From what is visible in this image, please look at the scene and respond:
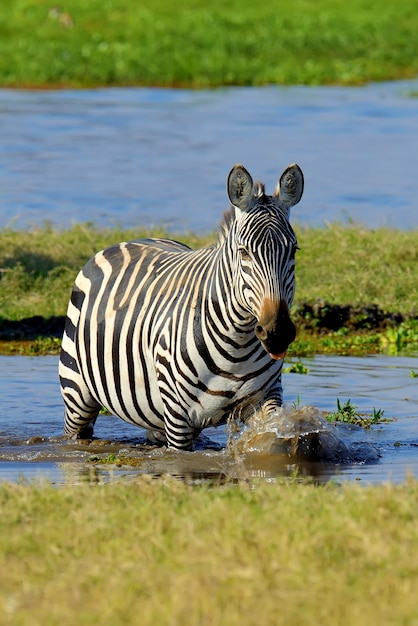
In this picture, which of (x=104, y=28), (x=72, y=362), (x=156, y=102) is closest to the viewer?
(x=72, y=362)

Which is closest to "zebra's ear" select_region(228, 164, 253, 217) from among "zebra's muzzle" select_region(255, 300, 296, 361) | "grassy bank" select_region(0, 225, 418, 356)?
"zebra's muzzle" select_region(255, 300, 296, 361)

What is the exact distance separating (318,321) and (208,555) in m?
6.80

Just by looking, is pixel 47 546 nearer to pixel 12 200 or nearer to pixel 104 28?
pixel 12 200

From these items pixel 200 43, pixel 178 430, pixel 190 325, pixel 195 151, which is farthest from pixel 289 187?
pixel 200 43

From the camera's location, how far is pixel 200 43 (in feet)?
112

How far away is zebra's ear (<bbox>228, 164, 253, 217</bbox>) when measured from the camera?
6688mm

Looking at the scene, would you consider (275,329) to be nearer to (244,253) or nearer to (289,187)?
(244,253)

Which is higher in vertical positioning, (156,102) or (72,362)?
(156,102)

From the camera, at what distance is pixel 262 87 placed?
3166 cm

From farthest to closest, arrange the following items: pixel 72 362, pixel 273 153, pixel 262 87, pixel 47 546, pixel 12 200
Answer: pixel 262 87 → pixel 273 153 → pixel 12 200 → pixel 72 362 → pixel 47 546

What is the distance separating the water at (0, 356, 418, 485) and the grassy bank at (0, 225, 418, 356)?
1.62 feet

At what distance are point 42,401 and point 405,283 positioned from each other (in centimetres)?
451

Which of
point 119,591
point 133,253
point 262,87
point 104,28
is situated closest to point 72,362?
point 133,253

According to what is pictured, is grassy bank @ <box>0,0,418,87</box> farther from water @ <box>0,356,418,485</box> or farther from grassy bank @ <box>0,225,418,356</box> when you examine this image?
water @ <box>0,356,418,485</box>
